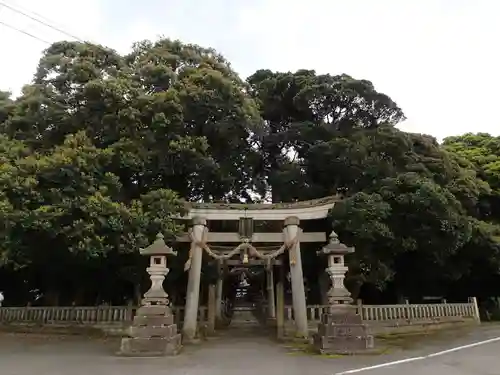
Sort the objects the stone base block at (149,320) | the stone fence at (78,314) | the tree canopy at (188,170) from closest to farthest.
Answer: the stone base block at (149,320) → the tree canopy at (188,170) → the stone fence at (78,314)

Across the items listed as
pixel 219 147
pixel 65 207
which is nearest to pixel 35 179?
pixel 65 207

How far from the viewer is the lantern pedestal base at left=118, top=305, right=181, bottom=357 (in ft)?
31.5

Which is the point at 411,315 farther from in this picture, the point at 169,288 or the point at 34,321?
the point at 34,321

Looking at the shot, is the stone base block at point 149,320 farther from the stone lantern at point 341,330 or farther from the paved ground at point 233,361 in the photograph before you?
the stone lantern at point 341,330

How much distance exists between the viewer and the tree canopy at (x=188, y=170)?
12.3 meters

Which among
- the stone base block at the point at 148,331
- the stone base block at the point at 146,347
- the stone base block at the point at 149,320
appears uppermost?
the stone base block at the point at 149,320

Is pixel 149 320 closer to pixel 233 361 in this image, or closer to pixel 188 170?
pixel 233 361

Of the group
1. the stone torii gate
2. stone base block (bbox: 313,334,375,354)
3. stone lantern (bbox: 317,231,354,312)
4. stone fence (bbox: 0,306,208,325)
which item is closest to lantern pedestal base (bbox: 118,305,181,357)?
the stone torii gate

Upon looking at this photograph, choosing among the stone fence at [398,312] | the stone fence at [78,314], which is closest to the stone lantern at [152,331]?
the stone fence at [78,314]

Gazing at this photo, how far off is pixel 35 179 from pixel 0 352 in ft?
15.1

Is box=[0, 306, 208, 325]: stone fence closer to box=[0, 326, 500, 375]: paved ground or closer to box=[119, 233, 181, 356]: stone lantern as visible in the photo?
box=[0, 326, 500, 375]: paved ground

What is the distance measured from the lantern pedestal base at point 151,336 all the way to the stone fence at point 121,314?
5.40 m

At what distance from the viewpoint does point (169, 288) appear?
1677 centimetres

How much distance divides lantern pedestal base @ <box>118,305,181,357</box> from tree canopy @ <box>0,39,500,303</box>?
110 inches
